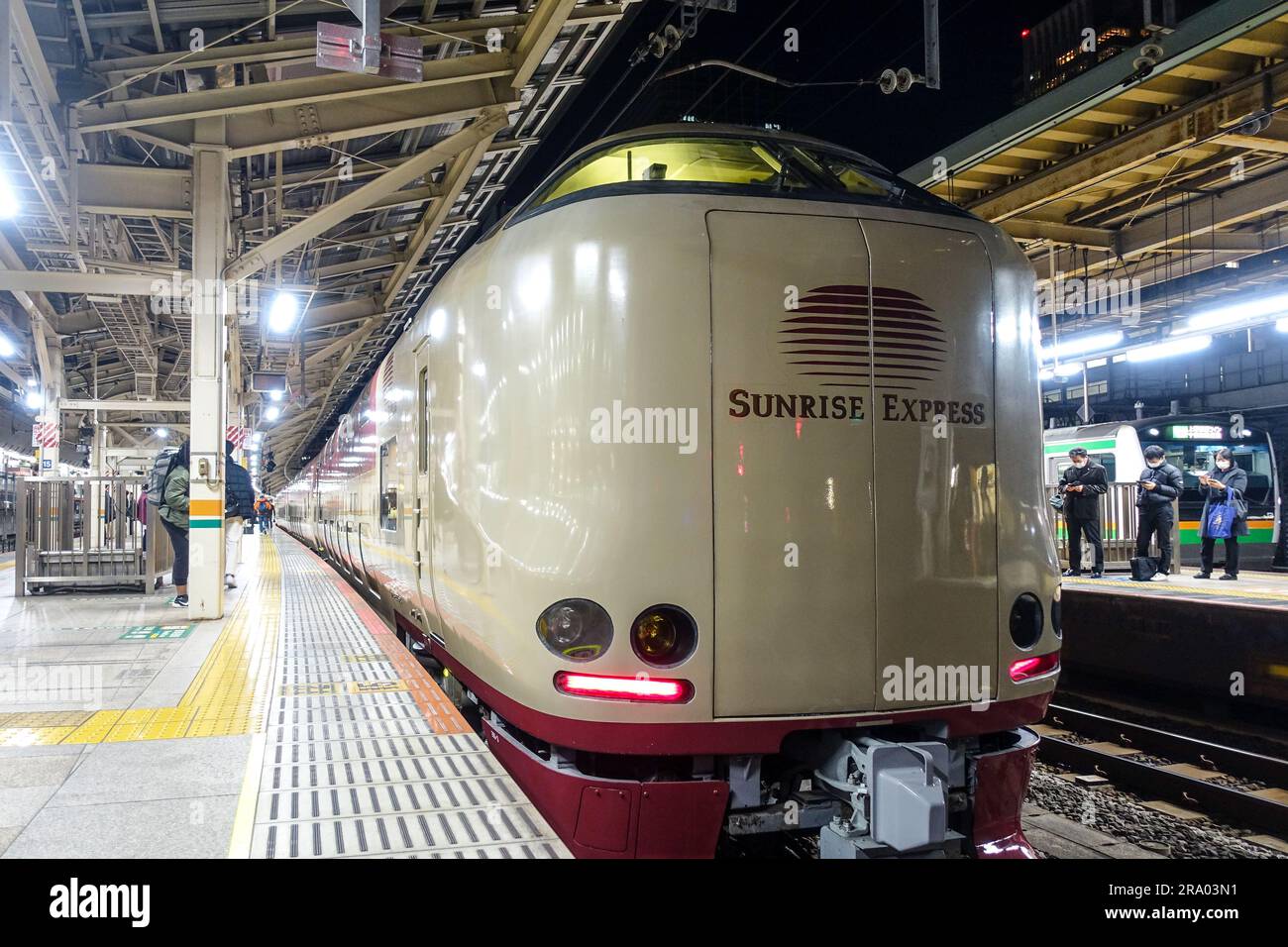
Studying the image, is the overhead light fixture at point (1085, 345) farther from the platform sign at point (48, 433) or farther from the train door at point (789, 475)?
the platform sign at point (48, 433)

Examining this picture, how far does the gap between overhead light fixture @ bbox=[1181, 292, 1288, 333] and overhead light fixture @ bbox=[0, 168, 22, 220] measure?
486 inches

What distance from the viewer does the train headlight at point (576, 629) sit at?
2.72m

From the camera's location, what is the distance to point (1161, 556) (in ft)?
31.9

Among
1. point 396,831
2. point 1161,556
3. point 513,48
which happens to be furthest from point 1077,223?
point 396,831

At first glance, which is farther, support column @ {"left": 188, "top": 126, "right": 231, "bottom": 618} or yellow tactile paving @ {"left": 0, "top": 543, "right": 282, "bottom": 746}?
support column @ {"left": 188, "top": 126, "right": 231, "bottom": 618}

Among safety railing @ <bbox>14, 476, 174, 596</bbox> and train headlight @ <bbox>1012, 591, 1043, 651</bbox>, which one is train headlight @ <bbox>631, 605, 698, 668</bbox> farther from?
safety railing @ <bbox>14, 476, 174, 596</bbox>

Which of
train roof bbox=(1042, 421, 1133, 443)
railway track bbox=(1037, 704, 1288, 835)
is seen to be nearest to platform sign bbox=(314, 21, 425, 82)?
railway track bbox=(1037, 704, 1288, 835)

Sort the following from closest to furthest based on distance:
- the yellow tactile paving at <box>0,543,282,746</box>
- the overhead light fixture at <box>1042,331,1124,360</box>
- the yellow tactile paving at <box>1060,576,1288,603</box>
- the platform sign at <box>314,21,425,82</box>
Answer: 1. the yellow tactile paving at <box>0,543,282,746</box>
2. the platform sign at <box>314,21,425,82</box>
3. the yellow tactile paving at <box>1060,576,1288,603</box>
4. the overhead light fixture at <box>1042,331,1124,360</box>

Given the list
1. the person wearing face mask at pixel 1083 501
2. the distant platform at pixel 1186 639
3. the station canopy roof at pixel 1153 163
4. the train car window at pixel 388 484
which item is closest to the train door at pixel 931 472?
the train car window at pixel 388 484

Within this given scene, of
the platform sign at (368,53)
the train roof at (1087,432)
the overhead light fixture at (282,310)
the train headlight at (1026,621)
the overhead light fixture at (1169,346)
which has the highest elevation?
the platform sign at (368,53)

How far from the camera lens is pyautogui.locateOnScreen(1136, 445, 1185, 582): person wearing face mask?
9.10m

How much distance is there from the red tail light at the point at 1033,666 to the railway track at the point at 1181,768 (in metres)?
2.68

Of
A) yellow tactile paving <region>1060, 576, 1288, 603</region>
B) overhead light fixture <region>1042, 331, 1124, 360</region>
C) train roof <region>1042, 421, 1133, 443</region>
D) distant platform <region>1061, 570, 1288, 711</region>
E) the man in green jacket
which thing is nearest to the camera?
distant platform <region>1061, 570, 1288, 711</region>

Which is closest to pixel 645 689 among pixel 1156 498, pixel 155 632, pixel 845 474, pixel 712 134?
pixel 845 474
